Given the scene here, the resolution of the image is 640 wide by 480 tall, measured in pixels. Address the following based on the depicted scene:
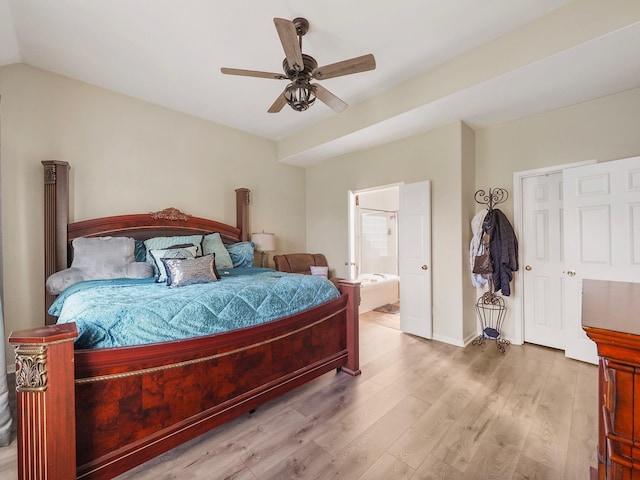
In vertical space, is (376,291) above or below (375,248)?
below

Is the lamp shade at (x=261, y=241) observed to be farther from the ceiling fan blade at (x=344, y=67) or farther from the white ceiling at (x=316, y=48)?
the ceiling fan blade at (x=344, y=67)

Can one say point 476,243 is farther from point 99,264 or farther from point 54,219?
point 54,219

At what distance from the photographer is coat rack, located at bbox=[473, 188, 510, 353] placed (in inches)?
131

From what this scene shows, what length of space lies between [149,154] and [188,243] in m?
1.26

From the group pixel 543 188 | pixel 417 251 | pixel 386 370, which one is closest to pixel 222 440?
pixel 386 370

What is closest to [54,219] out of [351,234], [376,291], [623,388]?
[351,234]

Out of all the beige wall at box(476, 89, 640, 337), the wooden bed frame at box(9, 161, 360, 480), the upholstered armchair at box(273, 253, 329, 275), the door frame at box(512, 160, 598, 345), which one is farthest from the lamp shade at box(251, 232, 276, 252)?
the door frame at box(512, 160, 598, 345)

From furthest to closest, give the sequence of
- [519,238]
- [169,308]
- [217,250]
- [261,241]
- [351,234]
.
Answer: [351,234] → [261,241] → [217,250] → [519,238] → [169,308]

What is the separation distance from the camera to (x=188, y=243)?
3145 mm

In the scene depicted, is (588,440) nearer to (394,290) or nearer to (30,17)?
(394,290)

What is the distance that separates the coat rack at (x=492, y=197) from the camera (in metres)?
3.37

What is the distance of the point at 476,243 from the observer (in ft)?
10.6

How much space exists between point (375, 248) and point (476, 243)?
2.78 meters

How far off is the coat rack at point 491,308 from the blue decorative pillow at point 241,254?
2.99 metres
